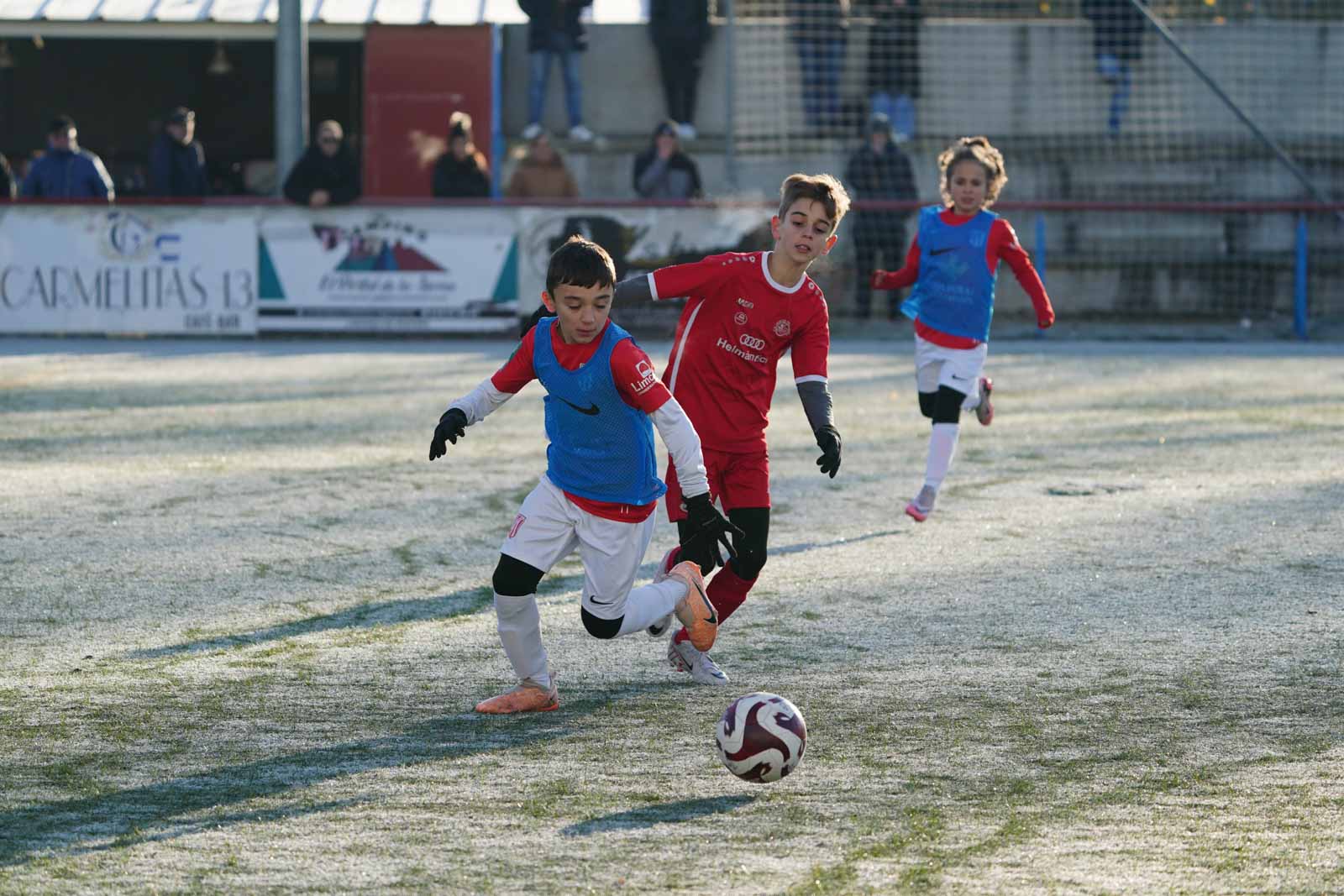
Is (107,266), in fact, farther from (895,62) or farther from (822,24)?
(895,62)

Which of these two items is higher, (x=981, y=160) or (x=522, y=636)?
(x=981, y=160)

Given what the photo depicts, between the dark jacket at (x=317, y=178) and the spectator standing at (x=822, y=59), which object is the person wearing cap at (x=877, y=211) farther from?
the dark jacket at (x=317, y=178)

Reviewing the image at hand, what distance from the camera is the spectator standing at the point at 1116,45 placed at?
20156 mm

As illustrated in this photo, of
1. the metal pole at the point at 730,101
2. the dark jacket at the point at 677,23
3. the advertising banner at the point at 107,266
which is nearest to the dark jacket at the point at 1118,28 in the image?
the metal pole at the point at 730,101

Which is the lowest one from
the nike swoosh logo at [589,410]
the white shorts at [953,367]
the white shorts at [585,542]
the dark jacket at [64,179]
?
the white shorts at [585,542]

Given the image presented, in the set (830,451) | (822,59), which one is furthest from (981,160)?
(822,59)

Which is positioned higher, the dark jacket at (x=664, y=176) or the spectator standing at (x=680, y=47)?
the spectator standing at (x=680, y=47)

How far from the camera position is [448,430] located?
5.18 m

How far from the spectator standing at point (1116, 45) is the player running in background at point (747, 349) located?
1523 cm

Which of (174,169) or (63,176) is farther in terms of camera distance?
(174,169)

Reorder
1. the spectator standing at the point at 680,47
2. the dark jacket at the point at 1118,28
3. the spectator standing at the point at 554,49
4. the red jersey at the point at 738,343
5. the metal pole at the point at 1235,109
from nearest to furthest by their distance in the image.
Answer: the red jersey at the point at 738,343
the spectator standing at the point at 554,49
the metal pole at the point at 1235,109
the spectator standing at the point at 680,47
the dark jacket at the point at 1118,28

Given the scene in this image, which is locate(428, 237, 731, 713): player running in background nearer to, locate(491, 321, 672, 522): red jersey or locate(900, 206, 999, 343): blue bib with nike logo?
locate(491, 321, 672, 522): red jersey

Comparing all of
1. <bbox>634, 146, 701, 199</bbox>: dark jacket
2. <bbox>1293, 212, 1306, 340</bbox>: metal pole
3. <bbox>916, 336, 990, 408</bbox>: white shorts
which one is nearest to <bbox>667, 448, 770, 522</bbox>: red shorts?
<bbox>916, 336, 990, 408</bbox>: white shorts

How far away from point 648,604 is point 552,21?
14583 mm
